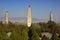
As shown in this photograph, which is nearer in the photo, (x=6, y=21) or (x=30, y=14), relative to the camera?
(x=30, y=14)

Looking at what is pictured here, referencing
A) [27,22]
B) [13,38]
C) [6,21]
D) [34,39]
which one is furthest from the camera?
[6,21]

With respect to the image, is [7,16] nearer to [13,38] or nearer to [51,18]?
[51,18]

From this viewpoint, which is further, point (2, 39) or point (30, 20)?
point (30, 20)

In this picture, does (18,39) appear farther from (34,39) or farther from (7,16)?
(7,16)

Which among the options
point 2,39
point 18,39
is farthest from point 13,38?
point 2,39

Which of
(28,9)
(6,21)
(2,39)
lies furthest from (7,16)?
(2,39)

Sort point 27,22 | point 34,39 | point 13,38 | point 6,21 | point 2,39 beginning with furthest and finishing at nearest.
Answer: point 6,21
point 27,22
point 34,39
point 13,38
point 2,39

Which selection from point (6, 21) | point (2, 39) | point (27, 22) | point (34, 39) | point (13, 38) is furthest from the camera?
point (6, 21)
